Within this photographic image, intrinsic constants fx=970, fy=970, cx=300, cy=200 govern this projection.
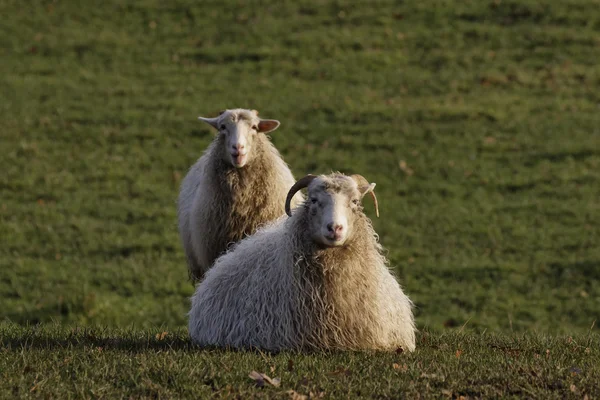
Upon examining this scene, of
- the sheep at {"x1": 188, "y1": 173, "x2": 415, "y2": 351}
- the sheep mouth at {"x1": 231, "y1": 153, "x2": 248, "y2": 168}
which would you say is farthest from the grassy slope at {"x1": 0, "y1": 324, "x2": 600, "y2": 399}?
the sheep mouth at {"x1": 231, "y1": 153, "x2": 248, "y2": 168}

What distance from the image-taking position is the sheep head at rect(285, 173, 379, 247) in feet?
24.6

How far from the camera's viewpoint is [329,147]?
20.9m

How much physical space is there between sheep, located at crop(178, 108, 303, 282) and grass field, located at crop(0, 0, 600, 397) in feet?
3.43

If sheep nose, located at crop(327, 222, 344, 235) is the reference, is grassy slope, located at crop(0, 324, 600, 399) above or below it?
below

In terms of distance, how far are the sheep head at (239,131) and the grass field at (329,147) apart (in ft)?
5.91

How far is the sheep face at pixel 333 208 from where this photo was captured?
7.49 metres

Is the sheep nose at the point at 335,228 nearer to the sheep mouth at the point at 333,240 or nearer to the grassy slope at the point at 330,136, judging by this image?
the sheep mouth at the point at 333,240

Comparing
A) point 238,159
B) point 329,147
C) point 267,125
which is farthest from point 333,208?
point 329,147

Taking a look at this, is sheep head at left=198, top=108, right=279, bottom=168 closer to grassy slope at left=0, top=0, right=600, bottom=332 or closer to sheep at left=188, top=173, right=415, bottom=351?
sheep at left=188, top=173, right=415, bottom=351

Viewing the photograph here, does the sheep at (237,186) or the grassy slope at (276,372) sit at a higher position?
the sheep at (237,186)

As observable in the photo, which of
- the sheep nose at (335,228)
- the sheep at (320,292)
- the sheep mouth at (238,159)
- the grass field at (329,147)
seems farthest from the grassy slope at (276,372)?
the sheep mouth at (238,159)

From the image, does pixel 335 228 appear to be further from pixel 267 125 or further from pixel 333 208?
pixel 267 125

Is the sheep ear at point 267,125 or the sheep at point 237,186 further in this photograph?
the sheep ear at point 267,125

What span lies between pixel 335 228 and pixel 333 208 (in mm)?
182
